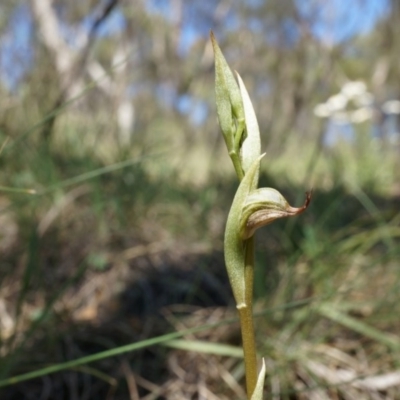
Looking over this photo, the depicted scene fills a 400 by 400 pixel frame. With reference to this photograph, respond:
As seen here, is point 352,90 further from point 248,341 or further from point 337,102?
point 248,341

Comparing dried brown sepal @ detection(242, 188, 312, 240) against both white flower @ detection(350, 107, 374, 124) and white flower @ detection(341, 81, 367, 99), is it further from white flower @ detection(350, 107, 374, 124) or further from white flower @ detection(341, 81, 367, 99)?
white flower @ detection(350, 107, 374, 124)

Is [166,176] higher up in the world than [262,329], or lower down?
lower down

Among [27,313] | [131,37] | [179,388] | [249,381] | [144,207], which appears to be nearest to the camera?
[249,381]

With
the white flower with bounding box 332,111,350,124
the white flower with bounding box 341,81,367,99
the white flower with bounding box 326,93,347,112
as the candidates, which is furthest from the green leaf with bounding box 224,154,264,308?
the white flower with bounding box 341,81,367,99

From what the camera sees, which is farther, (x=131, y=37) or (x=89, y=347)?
(x=131, y=37)

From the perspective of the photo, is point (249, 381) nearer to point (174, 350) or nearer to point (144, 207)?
point (174, 350)

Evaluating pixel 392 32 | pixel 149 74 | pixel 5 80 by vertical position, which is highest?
pixel 5 80

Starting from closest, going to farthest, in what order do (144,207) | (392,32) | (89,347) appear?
1. (89,347)
2. (144,207)
3. (392,32)

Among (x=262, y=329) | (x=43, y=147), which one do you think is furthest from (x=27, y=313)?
(x=43, y=147)

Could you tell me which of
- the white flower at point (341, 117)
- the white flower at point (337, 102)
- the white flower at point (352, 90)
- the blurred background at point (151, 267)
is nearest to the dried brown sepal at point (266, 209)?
the blurred background at point (151, 267)

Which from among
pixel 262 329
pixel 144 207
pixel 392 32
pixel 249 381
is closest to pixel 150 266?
pixel 144 207
